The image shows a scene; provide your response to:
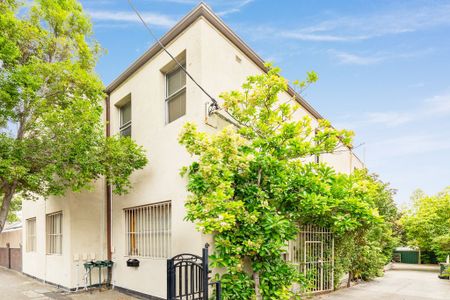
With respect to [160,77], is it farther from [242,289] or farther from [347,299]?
[347,299]

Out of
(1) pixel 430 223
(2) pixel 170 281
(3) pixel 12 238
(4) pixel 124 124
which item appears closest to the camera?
(2) pixel 170 281

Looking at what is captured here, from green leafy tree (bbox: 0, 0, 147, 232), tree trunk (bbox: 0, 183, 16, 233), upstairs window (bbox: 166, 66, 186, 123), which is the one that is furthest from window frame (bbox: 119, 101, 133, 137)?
tree trunk (bbox: 0, 183, 16, 233)

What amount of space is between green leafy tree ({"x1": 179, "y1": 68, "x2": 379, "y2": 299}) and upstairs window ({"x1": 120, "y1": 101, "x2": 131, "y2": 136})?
4653mm

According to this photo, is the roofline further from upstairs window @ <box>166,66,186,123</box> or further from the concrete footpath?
the concrete footpath

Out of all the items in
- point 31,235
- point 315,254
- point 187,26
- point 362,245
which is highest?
point 187,26

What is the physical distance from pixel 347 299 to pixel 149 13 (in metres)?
9.04

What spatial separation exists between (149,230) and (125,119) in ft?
13.8

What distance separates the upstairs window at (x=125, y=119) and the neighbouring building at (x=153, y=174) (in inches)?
1.5

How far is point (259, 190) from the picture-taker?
252 inches

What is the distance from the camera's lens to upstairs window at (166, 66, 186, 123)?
27.2 feet

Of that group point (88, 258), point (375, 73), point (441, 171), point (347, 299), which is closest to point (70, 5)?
point (88, 258)

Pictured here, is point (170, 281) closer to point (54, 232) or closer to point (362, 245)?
point (54, 232)

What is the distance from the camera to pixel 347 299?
8.77m

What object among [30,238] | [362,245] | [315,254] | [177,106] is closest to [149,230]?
[177,106]
